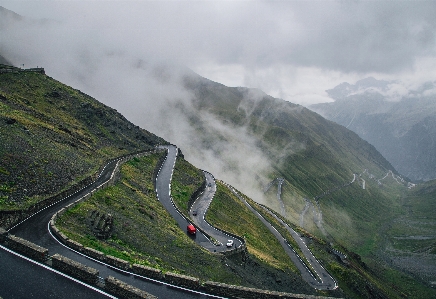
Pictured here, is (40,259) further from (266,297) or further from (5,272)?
(266,297)

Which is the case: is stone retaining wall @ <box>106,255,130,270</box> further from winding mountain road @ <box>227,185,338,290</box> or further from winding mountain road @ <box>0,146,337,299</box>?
winding mountain road @ <box>227,185,338,290</box>

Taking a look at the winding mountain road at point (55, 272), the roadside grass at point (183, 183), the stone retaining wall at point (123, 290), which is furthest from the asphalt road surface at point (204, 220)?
the stone retaining wall at point (123, 290)

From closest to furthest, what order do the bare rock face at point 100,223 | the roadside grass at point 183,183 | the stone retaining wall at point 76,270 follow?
the stone retaining wall at point 76,270
the bare rock face at point 100,223
the roadside grass at point 183,183

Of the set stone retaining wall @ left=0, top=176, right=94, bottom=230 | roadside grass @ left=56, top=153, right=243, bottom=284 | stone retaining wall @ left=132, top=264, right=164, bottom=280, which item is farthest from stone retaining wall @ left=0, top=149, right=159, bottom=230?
stone retaining wall @ left=132, top=264, right=164, bottom=280

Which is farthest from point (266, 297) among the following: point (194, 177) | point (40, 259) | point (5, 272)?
point (194, 177)

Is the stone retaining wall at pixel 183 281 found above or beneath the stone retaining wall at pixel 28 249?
above

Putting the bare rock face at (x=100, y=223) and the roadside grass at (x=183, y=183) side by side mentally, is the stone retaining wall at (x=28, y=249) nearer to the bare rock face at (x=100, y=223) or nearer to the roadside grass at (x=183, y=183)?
the bare rock face at (x=100, y=223)

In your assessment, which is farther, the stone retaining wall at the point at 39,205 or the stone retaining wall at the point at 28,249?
the stone retaining wall at the point at 39,205
